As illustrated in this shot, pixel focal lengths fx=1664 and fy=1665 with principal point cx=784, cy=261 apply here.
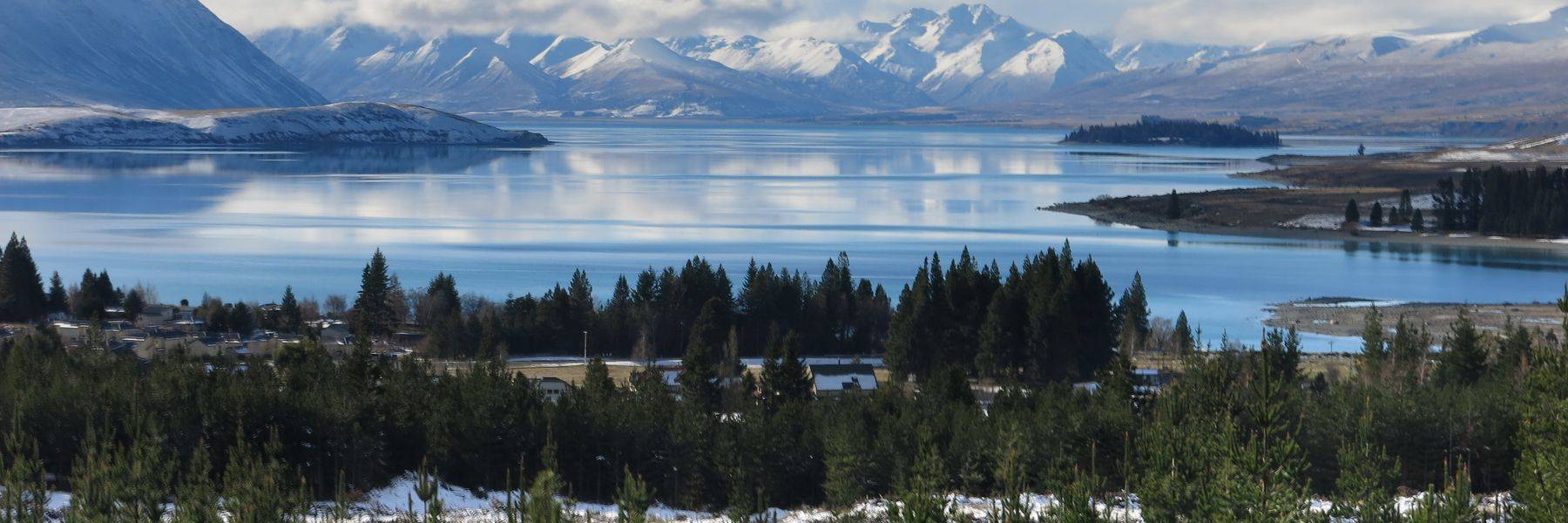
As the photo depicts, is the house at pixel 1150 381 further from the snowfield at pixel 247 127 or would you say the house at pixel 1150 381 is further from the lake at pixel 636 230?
the snowfield at pixel 247 127

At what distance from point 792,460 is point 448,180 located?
279ft

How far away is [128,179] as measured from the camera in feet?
332

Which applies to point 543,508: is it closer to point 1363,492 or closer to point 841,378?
Answer: point 1363,492

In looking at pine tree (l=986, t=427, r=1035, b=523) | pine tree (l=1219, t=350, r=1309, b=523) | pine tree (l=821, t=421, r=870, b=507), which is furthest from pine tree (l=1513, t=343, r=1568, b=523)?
pine tree (l=821, t=421, r=870, b=507)

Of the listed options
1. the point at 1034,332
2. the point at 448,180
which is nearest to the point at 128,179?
the point at 448,180

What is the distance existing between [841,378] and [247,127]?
477 feet

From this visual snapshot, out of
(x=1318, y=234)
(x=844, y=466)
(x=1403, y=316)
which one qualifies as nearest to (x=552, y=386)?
(x=844, y=466)

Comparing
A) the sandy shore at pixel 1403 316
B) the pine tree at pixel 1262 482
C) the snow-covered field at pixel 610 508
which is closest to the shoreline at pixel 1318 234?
the sandy shore at pixel 1403 316

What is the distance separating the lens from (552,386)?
30.2m

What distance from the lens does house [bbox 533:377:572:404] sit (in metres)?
28.2

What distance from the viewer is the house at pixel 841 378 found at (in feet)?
98.9

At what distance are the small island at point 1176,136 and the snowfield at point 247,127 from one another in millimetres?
63104

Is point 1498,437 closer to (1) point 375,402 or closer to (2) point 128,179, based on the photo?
(1) point 375,402

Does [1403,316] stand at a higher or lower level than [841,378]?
higher
